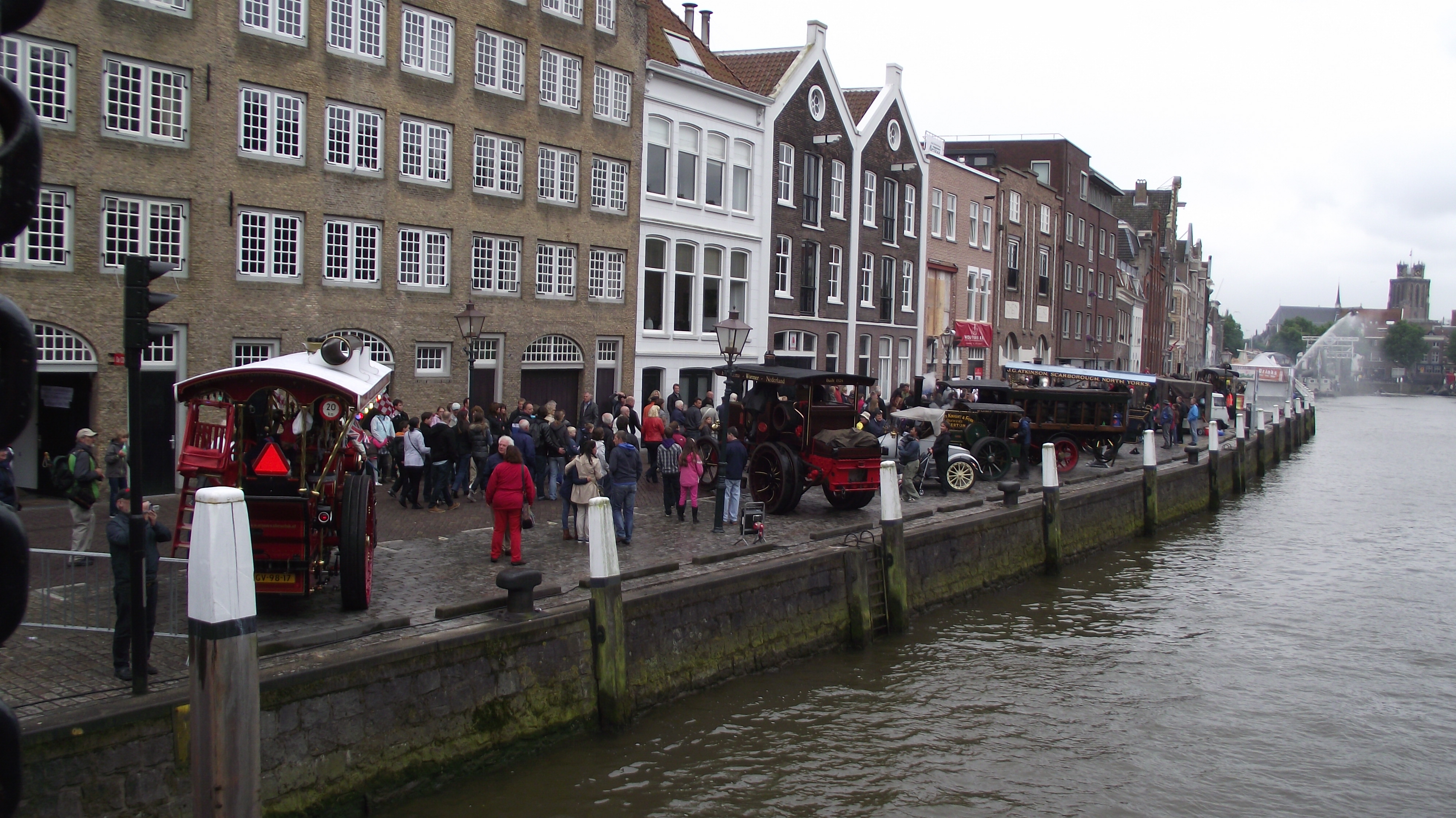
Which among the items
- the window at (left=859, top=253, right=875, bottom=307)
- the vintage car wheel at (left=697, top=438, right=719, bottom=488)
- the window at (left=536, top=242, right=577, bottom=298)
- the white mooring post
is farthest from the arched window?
the window at (left=859, top=253, right=875, bottom=307)

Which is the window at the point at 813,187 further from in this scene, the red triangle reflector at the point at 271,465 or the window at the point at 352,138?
the red triangle reflector at the point at 271,465

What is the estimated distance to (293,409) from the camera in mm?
11938

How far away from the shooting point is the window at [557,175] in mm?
27344

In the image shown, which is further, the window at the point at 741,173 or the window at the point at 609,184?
the window at the point at 741,173

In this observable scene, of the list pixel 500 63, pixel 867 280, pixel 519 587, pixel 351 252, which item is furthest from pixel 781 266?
pixel 519 587

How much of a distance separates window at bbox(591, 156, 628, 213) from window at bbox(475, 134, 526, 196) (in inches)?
96.3

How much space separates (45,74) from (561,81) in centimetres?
1206

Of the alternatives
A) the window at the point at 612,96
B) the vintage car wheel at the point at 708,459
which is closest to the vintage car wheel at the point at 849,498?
the vintage car wheel at the point at 708,459

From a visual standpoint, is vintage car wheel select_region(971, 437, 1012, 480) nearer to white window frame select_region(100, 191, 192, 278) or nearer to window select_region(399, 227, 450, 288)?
window select_region(399, 227, 450, 288)

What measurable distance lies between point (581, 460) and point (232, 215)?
10.0 meters

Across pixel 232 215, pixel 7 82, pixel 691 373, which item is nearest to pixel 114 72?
pixel 232 215

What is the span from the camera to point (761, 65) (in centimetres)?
3759

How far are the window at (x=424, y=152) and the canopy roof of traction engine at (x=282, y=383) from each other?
43.9ft

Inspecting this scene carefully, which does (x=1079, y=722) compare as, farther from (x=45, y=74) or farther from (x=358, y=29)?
(x=358, y=29)
